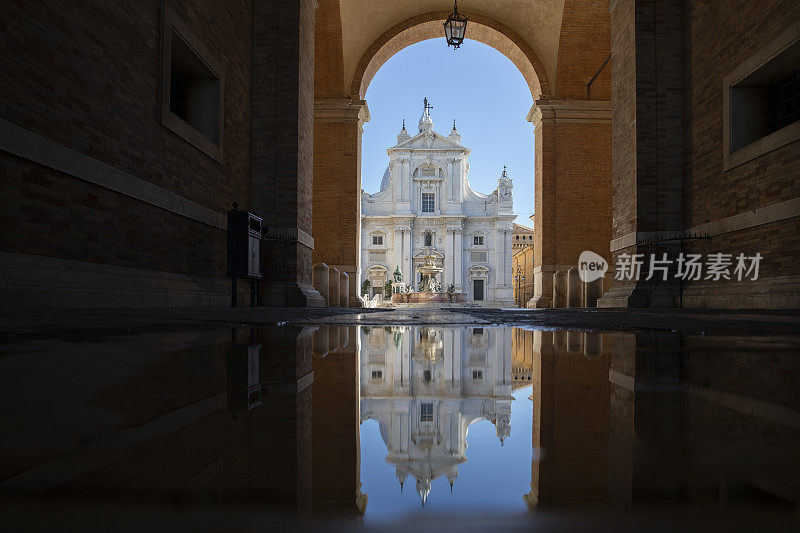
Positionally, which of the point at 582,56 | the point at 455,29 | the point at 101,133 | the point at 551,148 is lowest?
the point at 101,133

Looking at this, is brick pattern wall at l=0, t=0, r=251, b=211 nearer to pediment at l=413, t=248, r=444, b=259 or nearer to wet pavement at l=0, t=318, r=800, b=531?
wet pavement at l=0, t=318, r=800, b=531

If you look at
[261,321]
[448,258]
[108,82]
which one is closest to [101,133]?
[108,82]

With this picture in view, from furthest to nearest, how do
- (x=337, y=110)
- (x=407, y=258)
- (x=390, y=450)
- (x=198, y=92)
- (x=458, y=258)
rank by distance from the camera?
1. (x=458, y=258)
2. (x=407, y=258)
3. (x=337, y=110)
4. (x=198, y=92)
5. (x=390, y=450)

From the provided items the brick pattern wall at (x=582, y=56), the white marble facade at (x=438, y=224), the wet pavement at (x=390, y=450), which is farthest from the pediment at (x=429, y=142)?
the wet pavement at (x=390, y=450)

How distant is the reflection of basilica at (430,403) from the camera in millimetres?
404

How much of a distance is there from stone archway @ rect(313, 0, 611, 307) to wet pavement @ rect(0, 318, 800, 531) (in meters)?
11.8

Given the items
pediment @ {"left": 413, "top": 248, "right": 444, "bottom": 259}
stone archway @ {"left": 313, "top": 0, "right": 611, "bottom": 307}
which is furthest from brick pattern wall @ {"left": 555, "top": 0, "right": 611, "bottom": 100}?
pediment @ {"left": 413, "top": 248, "right": 444, "bottom": 259}

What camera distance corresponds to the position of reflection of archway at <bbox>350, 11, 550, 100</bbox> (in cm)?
1313

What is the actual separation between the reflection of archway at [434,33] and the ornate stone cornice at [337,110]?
0.34 metres

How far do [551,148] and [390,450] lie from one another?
1333 cm

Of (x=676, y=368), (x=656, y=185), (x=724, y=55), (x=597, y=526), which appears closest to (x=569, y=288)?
(x=656, y=185)

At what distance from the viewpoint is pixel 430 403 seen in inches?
23.6

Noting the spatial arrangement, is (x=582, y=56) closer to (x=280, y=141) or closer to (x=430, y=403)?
(x=280, y=141)

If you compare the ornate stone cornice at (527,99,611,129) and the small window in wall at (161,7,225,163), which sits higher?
the ornate stone cornice at (527,99,611,129)
